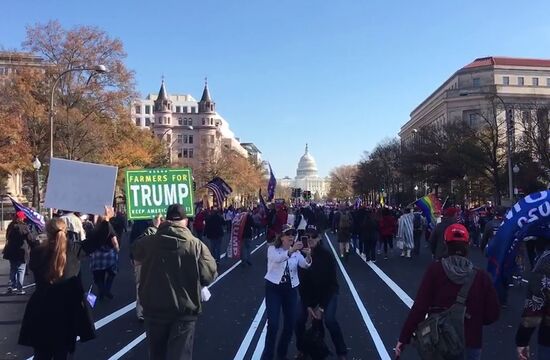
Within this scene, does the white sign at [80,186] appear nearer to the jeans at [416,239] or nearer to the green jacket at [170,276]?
the green jacket at [170,276]

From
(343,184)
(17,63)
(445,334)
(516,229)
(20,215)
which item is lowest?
(445,334)

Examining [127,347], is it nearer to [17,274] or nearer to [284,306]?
[284,306]

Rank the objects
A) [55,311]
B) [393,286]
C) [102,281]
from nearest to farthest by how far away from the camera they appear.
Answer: [55,311], [102,281], [393,286]

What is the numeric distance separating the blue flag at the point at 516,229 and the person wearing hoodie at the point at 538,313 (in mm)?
949

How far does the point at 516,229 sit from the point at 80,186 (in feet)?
15.9

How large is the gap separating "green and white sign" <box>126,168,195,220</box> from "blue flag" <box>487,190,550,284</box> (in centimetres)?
418

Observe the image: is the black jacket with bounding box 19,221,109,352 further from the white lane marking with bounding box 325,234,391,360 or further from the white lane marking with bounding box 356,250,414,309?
the white lane marking with bounding box 356,250,414,309

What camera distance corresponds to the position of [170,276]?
4848mm

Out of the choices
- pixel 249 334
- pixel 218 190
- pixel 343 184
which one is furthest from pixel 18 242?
pixel 343 184

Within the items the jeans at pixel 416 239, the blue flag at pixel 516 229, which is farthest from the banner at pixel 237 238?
the blue flag at pixel 516 229

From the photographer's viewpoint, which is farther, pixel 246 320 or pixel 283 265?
pixel 246 320

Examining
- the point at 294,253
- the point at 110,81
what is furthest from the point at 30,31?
the point at 294,253

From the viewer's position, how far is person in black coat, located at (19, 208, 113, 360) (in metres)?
5.20

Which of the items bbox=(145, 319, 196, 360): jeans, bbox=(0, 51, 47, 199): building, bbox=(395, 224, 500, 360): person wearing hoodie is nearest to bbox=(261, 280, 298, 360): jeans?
bbox=(145, 319, 196, 360): jeans
